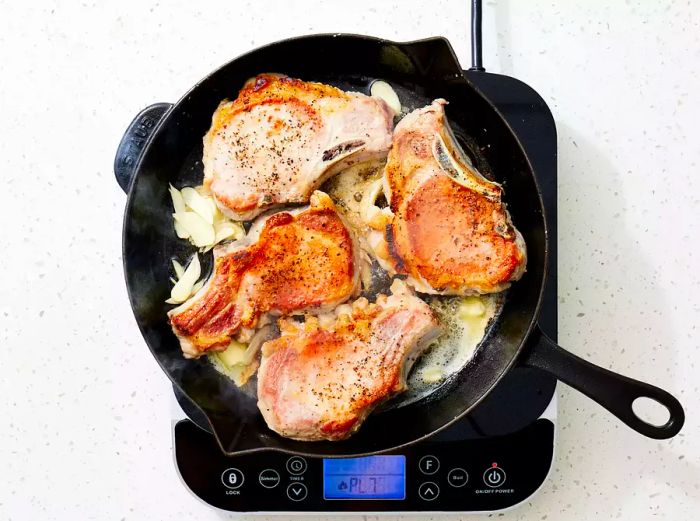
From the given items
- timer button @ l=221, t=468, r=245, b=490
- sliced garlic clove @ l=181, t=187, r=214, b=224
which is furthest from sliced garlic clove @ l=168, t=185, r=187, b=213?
timer button @ l=221, t=468, r=245, b=490

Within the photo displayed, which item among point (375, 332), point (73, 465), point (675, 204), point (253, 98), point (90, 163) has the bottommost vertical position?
point (73, 465)

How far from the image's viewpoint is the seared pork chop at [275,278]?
1258 millimetres

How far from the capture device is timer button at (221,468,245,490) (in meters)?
1.34

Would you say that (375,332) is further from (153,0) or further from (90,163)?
(153,0)

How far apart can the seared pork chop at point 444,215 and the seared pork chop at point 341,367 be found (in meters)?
0.08

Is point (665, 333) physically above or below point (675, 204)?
below

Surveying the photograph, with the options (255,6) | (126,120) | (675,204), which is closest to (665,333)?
(675,204)

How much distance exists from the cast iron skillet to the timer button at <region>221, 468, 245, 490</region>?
0.35 ft

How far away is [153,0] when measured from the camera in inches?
55.7

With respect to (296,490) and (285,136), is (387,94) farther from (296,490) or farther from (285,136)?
(296,490)

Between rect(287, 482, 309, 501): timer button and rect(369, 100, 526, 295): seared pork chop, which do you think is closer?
rect(369, 100, 526, 295): seared pork chop

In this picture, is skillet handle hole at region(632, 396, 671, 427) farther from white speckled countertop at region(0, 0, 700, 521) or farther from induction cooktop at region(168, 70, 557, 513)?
induction cooktop at region(168, 70, 557, 513)

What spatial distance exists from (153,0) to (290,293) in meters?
0.64

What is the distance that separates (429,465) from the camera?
4.35 feet
